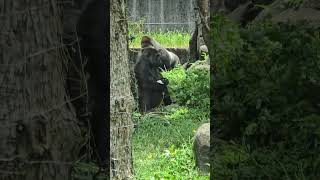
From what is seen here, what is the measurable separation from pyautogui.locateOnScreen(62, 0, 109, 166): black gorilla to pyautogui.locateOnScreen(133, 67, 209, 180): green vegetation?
1.41m

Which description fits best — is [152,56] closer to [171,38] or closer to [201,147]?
[171,38]

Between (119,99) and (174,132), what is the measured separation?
1922mm

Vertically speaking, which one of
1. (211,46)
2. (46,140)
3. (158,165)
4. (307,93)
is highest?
(211,46)

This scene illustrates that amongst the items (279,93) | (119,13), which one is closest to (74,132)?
(279,93)

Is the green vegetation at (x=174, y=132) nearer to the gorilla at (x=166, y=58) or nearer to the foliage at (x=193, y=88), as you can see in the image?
the foliage at (x=193, y=88)

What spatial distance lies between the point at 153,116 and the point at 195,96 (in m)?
0.57

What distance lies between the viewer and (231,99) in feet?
9.90

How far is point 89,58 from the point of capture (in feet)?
9.58

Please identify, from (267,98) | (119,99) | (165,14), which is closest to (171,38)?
(165,14)

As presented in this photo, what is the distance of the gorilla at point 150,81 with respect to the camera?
754 centimetres

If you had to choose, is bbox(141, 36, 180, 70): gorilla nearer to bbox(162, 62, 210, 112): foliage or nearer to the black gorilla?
bbox(162, 62, 210, 112): foliage

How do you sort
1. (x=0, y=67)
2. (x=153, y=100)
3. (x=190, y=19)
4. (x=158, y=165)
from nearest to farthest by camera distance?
(x=0, y=67) < (x=158, y=165) < (x=153, y=100) < (x=190, y=19)

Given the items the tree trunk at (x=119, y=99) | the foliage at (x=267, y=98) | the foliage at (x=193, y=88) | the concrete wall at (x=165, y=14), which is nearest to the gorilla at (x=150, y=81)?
the foliage at (x=193, y=88)

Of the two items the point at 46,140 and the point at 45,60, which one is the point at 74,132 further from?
the point at 45,60
